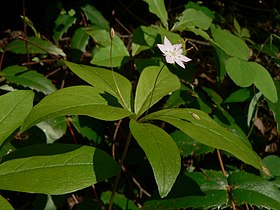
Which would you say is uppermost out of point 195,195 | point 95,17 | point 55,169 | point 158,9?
point 158,9

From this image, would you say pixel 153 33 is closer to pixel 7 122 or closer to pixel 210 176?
pixel 210 176

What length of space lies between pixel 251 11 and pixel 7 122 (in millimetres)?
1797

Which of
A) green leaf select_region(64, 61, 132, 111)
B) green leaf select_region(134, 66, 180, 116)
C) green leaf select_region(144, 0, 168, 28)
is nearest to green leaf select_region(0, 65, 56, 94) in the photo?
green leaf select_region(64, 61, 132, 111)

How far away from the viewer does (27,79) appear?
67.6 inches

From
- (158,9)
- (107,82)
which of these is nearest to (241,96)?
(158,9)

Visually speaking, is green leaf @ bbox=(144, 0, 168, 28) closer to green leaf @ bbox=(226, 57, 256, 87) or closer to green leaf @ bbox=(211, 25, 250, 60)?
green leaf @ bbox=(211, 25, 250, 60)

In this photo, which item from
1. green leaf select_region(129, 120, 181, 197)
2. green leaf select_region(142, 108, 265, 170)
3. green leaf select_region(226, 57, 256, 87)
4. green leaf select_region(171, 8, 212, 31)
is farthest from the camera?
green leaf select_region(171, 8, 212, 31)

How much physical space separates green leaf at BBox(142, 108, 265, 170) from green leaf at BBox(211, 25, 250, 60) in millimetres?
477

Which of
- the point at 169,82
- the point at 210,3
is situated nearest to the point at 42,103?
the point at 169,82

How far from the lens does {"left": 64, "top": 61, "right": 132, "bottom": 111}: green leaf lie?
141cm

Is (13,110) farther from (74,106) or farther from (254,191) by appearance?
(254,191)

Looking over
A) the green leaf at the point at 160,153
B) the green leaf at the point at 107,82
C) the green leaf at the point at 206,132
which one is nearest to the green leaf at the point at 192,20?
the green leaf at the point at 107,82

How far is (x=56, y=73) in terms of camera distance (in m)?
2.13

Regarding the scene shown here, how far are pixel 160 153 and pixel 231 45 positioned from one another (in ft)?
2.64
